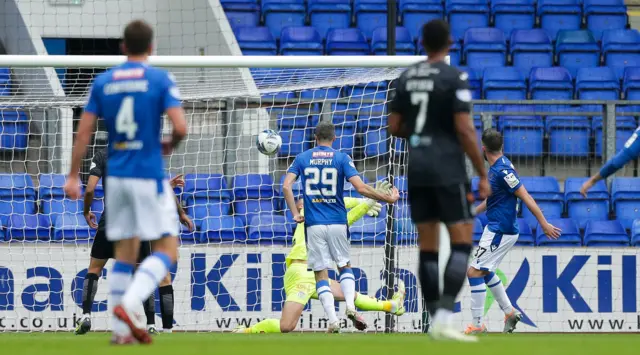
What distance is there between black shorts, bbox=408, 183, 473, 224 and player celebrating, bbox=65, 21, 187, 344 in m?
1.56

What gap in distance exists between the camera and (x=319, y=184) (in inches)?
444

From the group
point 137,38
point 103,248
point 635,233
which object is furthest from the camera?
point 635,233

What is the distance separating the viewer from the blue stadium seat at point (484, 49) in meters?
17.6

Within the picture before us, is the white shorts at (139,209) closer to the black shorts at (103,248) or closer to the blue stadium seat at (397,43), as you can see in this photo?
the black shorts at (103,248)

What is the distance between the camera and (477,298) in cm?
1171

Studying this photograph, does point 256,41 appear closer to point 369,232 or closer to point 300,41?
point 300,41

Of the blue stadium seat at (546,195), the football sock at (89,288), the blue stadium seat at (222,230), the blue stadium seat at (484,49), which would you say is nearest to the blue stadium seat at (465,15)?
the blue stadium seat at (484,49)

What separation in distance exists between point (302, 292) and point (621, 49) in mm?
8661

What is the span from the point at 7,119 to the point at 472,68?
6.98m

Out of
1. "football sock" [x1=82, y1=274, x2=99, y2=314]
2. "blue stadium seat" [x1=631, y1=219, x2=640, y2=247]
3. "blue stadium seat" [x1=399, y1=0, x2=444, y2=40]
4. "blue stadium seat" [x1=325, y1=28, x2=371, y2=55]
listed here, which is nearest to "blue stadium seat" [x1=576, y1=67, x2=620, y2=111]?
"blue stadium seat" [x1=399, y1=0, x2=444, y2=40]

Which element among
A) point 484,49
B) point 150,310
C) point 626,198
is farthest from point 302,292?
point 484,49

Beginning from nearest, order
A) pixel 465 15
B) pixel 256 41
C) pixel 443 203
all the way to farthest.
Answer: pixel 443 203
pixel 256 41
pixel 465 15

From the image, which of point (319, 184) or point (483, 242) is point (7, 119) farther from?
point (483, 242)

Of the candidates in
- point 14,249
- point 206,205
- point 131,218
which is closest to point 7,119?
point 14,249
